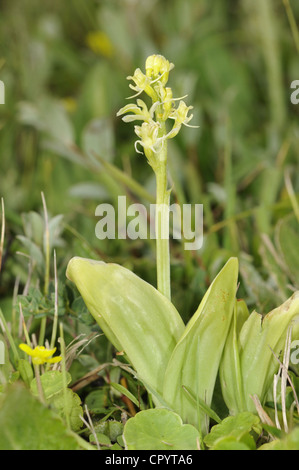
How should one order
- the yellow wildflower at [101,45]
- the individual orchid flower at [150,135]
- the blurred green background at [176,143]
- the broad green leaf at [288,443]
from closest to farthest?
1. the broad green leaf at [288,443]
2. the individual orchid flower at [150,135]
3. the blurred green background at [176,143]
4. the yellow wildflower at [101,45]

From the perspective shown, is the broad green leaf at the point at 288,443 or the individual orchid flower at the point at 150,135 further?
the individual orchid flower at the point at 150,135

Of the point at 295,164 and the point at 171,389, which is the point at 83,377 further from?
the point at 295,164

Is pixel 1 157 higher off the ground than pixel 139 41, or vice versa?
pixel 139 41

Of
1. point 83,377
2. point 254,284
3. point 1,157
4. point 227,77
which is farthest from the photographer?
point 227,77

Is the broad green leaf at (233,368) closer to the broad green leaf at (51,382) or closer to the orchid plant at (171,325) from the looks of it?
the orchid plant at (171,325)

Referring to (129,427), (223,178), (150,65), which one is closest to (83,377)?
(129,427)

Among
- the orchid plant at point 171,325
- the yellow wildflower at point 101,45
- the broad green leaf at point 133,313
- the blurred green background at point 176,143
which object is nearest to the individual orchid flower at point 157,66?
the orchid plant at point 171,325

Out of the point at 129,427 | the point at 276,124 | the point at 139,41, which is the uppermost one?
the point at 139,41
